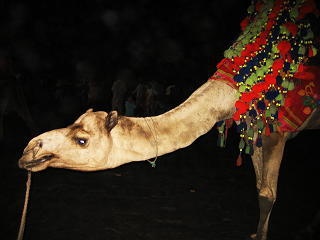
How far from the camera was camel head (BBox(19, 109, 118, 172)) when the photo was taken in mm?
2152

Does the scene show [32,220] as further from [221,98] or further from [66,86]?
[66,86]

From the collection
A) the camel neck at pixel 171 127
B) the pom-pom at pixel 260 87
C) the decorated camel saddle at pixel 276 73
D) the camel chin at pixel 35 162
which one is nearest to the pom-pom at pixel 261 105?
the decorated camel saddle at pixel 276 73

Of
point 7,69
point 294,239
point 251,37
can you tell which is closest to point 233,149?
point 294,239

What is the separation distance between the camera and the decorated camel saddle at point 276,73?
9.41ft

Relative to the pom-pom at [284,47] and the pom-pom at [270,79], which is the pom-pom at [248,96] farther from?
the pom-pom at [284,47]

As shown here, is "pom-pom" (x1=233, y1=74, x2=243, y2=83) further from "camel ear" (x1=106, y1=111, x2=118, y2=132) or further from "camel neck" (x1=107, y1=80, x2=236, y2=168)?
"camel ear" (x1=106, y1=111, x2=118, y2=132)

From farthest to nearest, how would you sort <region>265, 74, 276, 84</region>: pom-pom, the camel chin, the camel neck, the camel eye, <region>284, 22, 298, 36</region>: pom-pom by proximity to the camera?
<region>284, 22, 298, 36</region>: pom-pom < <region>265, 74, 276, 84</region>: pom-pom < the camel neck < the camel eye < the camel chin

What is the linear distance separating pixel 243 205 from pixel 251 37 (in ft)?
8.17

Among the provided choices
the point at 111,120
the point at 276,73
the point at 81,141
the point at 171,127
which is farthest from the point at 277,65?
the point at 81,141

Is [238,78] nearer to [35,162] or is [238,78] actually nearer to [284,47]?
[284,47]

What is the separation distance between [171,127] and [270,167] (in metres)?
1.16

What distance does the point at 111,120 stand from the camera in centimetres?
231

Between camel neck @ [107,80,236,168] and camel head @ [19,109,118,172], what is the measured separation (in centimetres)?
10

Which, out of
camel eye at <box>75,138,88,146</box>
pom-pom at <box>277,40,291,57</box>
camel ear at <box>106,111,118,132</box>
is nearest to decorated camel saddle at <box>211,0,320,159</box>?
pom-pom at <box>277,40,291,57</box>
